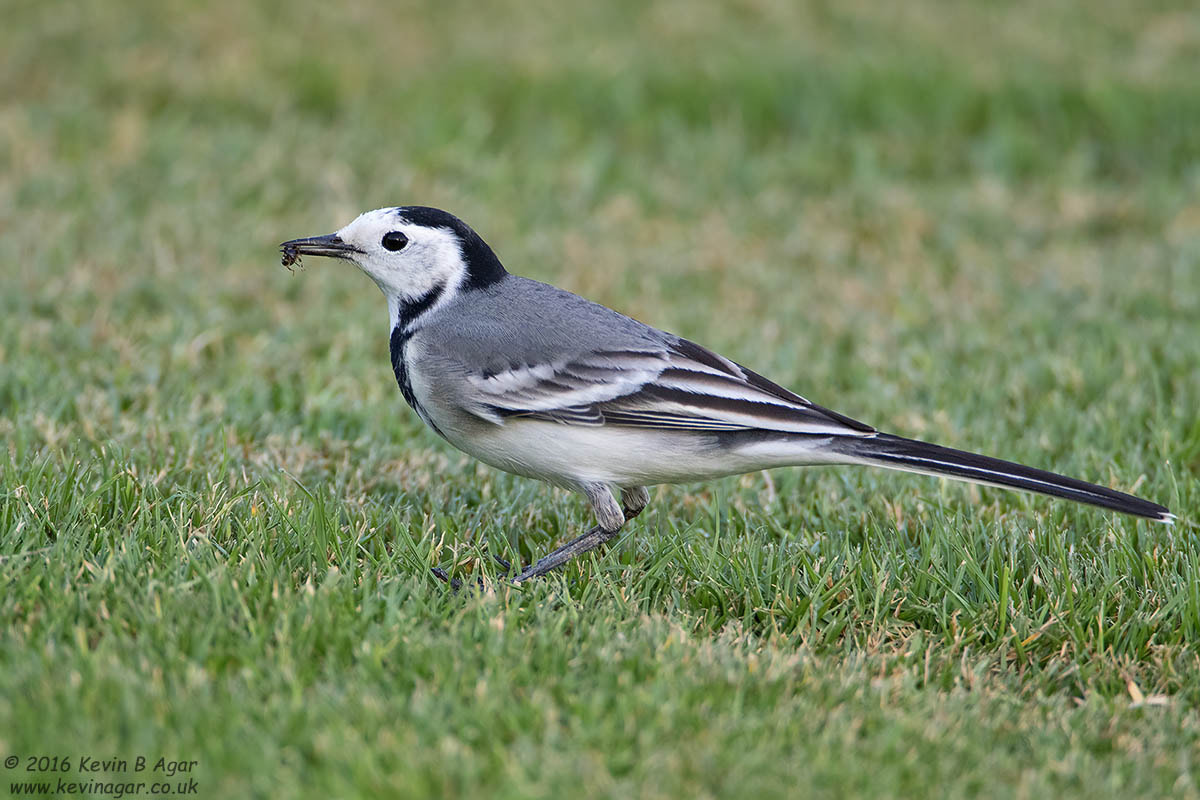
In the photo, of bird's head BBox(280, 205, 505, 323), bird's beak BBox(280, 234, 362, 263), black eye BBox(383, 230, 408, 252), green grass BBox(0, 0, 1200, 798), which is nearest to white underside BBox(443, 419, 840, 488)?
green grass BBox(0, 0, 1200, 798)

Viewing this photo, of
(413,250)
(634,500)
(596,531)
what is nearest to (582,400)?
(596,531)

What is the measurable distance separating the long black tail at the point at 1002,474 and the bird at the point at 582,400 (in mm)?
12

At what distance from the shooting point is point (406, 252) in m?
4.77

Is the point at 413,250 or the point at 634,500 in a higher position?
the point at 413,250

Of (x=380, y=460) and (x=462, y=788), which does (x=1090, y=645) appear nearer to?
(x=462, y=788)

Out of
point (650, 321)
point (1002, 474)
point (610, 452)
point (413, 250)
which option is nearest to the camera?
point (1002, 474)

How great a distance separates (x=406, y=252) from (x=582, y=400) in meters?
0.93

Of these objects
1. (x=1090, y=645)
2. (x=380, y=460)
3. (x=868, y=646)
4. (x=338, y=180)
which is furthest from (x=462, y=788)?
(x=338, y=180)

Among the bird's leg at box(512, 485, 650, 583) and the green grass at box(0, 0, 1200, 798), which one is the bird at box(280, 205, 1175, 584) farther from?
the green grass at box(0, 0, 1200, 798)

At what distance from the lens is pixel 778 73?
11266mm

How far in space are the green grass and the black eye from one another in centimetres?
98

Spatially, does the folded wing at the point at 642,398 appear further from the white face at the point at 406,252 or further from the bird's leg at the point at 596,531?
the white face at the point at 406,252

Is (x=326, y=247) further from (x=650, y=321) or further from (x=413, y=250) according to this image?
(x=650, y=321)

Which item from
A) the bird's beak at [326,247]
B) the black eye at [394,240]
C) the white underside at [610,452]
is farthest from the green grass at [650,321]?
the black eye at [394,240]
